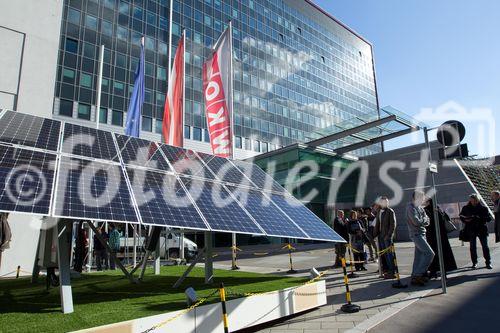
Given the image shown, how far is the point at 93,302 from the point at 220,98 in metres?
10.6

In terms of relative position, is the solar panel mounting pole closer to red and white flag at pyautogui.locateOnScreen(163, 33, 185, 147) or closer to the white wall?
the white wall

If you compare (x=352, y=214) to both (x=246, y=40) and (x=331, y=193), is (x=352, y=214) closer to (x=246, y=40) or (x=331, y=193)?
(x=331, y=193)

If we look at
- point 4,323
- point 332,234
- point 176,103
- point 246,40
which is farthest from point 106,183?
point 246,40

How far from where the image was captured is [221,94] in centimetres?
1516

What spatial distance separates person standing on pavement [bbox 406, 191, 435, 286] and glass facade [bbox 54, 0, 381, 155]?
861 inches

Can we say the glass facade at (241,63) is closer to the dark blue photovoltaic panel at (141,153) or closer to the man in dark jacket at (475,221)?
the man in dark jacket at (475,221)

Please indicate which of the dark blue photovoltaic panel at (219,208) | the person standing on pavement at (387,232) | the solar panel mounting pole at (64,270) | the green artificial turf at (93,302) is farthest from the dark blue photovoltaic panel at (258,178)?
the solar panel mounting pole at (64,270)

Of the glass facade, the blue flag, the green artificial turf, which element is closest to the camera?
the green artificial turf

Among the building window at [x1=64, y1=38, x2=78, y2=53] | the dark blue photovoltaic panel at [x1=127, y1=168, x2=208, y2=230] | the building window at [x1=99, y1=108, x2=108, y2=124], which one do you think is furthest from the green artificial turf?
the building window at [x1=64, y1=38, x2=78, y2=53]

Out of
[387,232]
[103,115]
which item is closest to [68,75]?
[103,115]

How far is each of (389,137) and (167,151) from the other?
89.1 feet

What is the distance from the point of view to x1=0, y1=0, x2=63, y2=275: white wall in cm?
1370

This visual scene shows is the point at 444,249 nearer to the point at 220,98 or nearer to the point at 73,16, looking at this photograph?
the point at 220,98

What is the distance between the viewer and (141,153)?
8.00 meters
